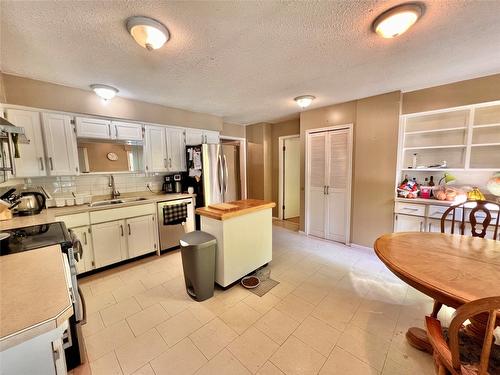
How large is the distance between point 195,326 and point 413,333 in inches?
71.4

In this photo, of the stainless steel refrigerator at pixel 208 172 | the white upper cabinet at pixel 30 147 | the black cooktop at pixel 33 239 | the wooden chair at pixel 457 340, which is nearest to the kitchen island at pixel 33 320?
the black cooktop at pixel 33 239

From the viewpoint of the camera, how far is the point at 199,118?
4008 mm

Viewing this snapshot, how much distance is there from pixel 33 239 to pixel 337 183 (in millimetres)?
3829

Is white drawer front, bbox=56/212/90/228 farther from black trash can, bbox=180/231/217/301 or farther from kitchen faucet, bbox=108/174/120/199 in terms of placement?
black trash can, bbox=180/231/217/301

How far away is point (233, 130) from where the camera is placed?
4.95 meters

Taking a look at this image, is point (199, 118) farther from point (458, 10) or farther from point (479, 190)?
point (479, 190)

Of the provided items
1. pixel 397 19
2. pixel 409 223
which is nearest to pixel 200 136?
pixel 397 19

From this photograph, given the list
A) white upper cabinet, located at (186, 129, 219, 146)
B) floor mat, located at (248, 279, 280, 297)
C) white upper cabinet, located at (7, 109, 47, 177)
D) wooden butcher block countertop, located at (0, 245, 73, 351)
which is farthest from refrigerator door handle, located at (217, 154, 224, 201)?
wooden butcher block countertop, located at (0, 245, 73, 351)

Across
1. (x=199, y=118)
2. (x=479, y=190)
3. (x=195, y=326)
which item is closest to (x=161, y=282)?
(x=195, y=326)

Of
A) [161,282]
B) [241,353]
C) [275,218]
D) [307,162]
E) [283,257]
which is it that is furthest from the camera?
[275,218]

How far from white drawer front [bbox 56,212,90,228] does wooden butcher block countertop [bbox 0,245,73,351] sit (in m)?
1.38

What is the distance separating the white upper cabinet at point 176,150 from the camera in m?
3.59

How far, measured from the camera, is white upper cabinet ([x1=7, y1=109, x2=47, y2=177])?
2.33 metres

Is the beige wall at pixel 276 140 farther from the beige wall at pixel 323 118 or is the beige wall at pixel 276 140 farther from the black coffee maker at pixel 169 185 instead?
the black coffee maker at pixel 169 185
